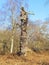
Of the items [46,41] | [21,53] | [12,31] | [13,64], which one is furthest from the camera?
[46,41]

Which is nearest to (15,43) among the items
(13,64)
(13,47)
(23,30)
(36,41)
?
(13,47)

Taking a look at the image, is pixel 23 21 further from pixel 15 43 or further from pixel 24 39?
pixel 15 43

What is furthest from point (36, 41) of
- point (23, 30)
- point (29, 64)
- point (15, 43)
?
point (29, 64)

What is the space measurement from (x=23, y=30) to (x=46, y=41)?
16.5 meters

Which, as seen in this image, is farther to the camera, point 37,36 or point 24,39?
point 37,36

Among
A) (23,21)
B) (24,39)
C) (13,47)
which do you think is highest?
(23,21)

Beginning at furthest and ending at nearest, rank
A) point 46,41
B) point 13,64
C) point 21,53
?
1. point 46,41
2. point 21,53
3. point 13,64

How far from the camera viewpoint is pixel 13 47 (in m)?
27.3

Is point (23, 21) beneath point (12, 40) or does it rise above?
above

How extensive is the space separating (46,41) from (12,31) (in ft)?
18.3

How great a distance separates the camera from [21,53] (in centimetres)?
1257

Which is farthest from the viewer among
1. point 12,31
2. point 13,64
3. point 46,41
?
point 46,41

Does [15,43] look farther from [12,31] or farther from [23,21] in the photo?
[23,21]

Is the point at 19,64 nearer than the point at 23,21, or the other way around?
the point at 19,64
